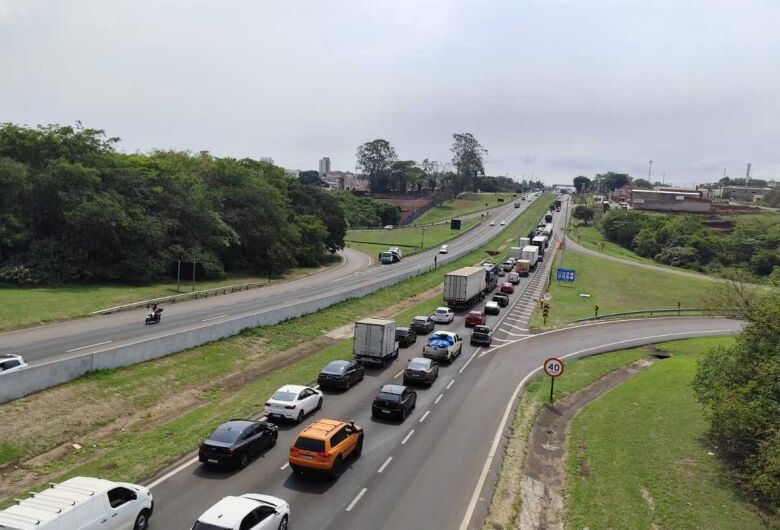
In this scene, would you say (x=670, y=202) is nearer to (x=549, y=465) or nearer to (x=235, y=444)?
(x=549, y=465)

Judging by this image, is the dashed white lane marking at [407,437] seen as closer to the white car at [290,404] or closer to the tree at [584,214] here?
the white car at [290,404]

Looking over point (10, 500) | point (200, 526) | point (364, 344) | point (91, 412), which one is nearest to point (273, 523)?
point (200, 526)

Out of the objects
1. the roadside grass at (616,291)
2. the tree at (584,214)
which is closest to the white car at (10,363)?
the roadside grass at (616,291)

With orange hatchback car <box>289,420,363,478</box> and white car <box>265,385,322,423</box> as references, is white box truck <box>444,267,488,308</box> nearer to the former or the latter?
white car <box>265,385,322,423</box>

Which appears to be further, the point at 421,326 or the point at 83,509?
the point at 421,326

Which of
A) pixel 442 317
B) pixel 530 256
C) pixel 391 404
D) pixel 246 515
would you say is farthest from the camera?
pixel 530 256

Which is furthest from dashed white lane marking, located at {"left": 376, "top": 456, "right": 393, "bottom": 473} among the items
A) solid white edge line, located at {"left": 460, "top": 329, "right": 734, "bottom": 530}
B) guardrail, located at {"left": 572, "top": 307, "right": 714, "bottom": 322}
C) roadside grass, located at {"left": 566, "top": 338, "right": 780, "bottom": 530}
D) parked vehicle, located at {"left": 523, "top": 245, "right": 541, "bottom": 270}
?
parked vehicle, located at {"left": 523, "top": 245, "right": 541, "bottom": 270}

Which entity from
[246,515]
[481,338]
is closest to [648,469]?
[246,515]

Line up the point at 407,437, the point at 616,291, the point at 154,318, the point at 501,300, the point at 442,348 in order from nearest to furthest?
the point at 407,437 < the point at 442,348 < the point at 154,318 < the point at 501,300 < the point at 616,291
